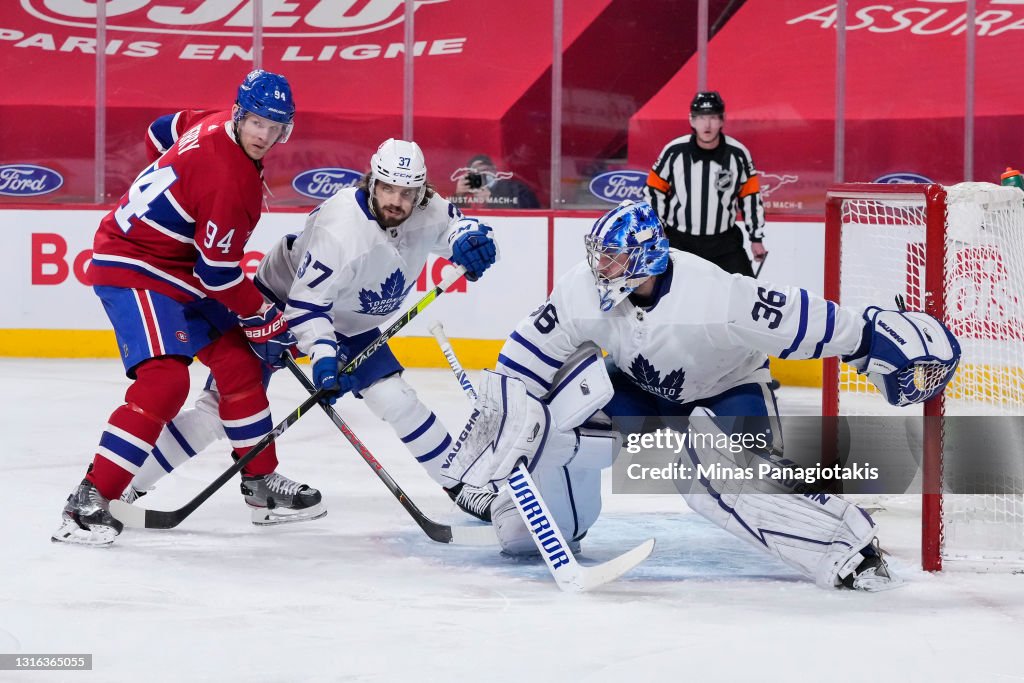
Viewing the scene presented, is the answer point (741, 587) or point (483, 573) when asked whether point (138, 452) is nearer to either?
point (483, 573)

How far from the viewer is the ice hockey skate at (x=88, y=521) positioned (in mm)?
2980

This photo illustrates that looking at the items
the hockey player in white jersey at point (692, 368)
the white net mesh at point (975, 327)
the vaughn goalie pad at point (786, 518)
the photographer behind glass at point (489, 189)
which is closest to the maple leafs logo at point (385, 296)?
the hockey player in white jersey at point (692, 368)

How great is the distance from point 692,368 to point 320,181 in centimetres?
414

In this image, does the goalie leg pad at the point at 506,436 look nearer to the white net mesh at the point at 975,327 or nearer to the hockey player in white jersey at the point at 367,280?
the hockey player in white jersey at the point at 367,280

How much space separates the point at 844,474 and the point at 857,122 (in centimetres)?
356

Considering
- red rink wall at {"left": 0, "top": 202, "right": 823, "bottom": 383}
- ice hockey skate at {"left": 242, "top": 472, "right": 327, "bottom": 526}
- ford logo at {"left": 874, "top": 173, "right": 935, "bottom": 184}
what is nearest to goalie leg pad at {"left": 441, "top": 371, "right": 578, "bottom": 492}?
ice hockey skate at {"left": 242, "top": 472, "right": 327, "bottom": 526}

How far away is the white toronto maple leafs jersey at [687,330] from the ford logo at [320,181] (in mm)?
3945

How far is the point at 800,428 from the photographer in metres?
3.61

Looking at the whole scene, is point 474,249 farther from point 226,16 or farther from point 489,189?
point 226,16

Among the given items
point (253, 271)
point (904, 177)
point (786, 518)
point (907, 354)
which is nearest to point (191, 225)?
point (786, 518)

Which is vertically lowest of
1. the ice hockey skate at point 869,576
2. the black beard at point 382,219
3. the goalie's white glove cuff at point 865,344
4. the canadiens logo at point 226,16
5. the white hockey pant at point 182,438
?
the ice hockey skate at point 869,576

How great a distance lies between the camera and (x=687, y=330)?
269cm

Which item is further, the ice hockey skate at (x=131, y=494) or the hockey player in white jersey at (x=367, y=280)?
the ice hockey skate at (x=131, y=494)

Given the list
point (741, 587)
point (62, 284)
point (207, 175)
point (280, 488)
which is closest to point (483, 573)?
point (741, 587)
